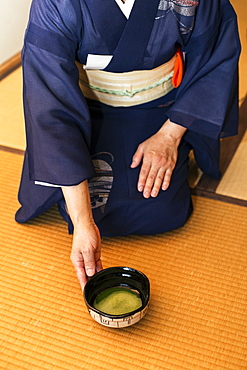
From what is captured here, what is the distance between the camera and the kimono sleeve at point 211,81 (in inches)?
73.4

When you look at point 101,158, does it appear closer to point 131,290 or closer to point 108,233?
point 108,233

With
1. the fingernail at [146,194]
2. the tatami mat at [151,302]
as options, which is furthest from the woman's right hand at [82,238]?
the fingernail at [146,194]

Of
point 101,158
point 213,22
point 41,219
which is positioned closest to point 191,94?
point 213,22

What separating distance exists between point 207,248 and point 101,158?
50 centimetres

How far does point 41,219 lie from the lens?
1972 millimetres

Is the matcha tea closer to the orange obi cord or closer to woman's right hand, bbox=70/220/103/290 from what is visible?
woman's right hand, bbox=70/220/103/290

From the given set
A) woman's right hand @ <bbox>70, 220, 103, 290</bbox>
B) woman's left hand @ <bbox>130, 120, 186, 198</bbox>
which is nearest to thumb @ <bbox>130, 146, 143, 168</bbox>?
woman's left hand @ <bbox>130, 120, 186, 198</bbox>

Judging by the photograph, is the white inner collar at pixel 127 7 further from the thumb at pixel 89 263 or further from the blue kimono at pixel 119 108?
the thumb at pixel 89 263

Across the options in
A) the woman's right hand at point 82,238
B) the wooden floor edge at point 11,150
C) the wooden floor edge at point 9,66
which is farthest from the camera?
the wooden floor edge at point 9,66

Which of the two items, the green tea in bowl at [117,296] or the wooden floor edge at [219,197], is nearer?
the green tea in bowl at [117,296]

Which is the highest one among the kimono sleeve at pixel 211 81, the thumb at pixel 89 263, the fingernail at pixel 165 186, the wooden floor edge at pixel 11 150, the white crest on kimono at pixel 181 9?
the white crest on kimono at pixel 181 9

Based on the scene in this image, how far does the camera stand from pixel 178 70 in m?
1.87

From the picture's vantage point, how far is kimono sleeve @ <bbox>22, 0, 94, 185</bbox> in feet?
5.14

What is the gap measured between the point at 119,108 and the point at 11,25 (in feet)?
5.43
